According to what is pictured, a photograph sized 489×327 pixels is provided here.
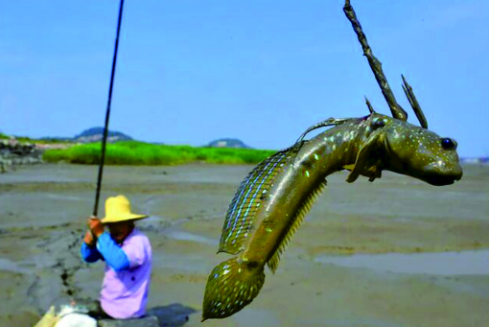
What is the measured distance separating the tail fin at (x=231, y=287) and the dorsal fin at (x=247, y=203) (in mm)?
59

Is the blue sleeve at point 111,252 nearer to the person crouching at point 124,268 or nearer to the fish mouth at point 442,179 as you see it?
the person crouching at point 124,268

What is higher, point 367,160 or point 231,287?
point 367,160

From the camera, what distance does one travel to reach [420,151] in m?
2.07

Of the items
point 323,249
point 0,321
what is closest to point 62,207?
point 323,249

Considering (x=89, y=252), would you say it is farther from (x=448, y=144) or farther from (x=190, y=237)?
(x=190, y=237)

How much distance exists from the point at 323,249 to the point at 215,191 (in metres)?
9.83

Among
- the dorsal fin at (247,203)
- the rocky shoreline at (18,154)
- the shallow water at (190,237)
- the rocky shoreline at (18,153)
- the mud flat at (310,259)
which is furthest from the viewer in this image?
the rocky shoreline at (18,153)

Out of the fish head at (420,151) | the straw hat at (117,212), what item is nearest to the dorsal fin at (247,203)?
the fish head at (420,151)

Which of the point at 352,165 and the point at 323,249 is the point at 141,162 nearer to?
the point at 323,249

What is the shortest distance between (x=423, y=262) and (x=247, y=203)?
9.01m

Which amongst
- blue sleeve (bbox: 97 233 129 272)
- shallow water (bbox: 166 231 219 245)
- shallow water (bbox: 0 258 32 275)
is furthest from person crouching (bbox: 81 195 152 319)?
shallow water (bbox: 166 231 219 245)

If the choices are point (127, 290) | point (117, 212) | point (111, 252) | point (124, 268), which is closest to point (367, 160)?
point (111, 252)

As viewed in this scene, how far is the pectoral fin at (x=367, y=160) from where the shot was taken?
2.11 metres

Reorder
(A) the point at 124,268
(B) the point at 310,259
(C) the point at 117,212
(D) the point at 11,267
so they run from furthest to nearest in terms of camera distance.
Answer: (B) the point at 310,259 → (D) the point at 11,267 → (C) the point at 117,212 → (A) the point at 124,268
